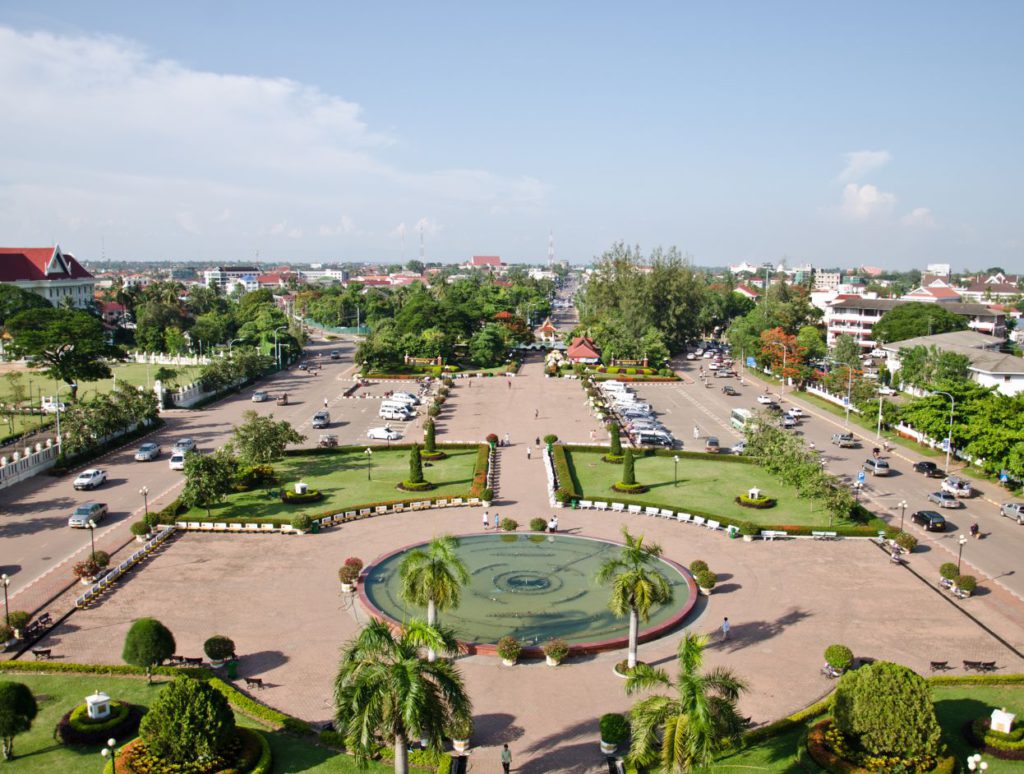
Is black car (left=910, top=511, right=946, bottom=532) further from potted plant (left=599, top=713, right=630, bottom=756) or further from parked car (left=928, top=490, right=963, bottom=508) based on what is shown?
potted plant (left=599, top=713, right=630, bottom=756)

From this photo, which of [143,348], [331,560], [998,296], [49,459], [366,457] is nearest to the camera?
[331,560]

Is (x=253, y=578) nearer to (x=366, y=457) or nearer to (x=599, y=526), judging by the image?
(x=599, y=526)

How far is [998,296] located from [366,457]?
17317cm

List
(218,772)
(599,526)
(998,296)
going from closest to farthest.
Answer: (218,772) < (599,526) < (998,296)

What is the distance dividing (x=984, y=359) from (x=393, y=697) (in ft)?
233

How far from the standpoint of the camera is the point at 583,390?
261 feet

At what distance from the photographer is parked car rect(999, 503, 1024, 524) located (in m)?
39.8

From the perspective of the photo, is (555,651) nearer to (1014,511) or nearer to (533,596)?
(533,596)

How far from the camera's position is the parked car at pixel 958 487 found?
144 ft

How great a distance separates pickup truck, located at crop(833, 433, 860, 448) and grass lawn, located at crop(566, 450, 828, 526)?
1014cm

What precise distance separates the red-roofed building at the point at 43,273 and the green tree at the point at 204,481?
8648 cm

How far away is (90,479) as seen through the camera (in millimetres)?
44031

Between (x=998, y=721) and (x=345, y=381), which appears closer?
(x=998, y=721)

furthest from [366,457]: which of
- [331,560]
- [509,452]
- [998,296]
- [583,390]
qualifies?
[998,296]
